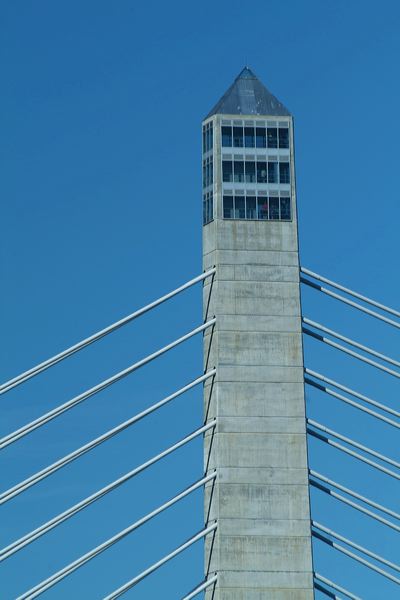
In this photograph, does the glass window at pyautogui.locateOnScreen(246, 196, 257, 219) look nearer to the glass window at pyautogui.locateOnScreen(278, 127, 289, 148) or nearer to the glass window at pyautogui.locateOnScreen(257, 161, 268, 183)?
the glass window at pyautogui.locateOnScreen(257, 161, 268, 183)

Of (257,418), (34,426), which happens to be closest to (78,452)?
(34,426)

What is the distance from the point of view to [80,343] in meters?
76.8

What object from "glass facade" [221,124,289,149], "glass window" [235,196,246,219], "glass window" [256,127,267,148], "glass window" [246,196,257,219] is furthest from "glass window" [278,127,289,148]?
"glass window" [235,196,246,219]

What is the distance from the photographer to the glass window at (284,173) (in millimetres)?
84875

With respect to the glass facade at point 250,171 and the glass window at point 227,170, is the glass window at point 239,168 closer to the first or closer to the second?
the glass facade at point 250,171

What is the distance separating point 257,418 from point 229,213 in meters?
10.0

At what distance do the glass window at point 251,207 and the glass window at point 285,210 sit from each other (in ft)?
4.45

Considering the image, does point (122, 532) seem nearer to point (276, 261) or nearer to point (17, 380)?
point (17, 380)

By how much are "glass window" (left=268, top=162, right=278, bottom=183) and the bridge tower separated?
5 cm

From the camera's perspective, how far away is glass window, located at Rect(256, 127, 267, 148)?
84.8m

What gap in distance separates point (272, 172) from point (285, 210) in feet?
6.92

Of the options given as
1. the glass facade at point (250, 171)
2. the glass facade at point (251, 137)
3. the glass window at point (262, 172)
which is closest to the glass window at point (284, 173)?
the glass facade at point (250, 171)

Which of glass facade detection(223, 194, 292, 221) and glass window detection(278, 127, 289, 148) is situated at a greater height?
glass window detection(278, 127, 289, 148)

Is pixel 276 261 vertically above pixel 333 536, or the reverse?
pixel 276 261
